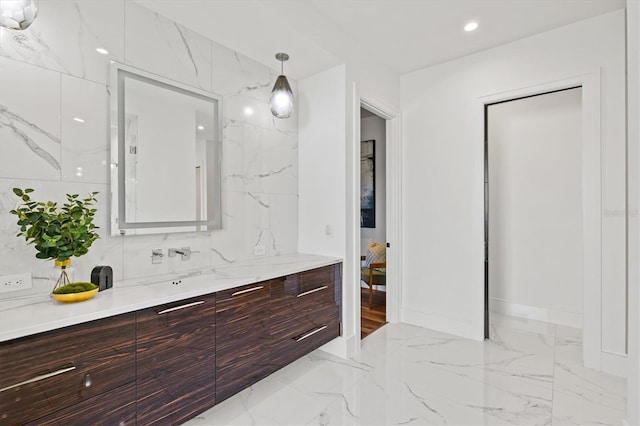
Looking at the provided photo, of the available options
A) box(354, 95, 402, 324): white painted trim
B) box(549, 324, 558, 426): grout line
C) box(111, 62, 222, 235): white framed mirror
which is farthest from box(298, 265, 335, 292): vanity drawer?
box(549, 324, 558, 426): grout line

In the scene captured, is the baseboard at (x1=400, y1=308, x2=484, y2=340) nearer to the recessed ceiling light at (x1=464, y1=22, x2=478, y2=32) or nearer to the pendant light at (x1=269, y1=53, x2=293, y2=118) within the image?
the pendant light at (x1=269, y1=53, x2=293, y2=118)

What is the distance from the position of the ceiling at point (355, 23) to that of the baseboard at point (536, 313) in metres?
2.84

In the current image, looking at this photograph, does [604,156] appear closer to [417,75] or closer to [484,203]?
[484,203]

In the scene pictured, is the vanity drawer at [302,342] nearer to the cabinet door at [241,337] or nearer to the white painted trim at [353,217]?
the cabinet door at [241,337]

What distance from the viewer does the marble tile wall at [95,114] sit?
1579 millimetres

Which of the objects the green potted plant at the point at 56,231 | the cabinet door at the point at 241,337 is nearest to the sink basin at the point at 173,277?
the cabinet door at the point at 241,337

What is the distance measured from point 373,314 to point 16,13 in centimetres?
376

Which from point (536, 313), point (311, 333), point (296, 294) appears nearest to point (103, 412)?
point (296, 294)

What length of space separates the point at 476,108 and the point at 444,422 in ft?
8.87

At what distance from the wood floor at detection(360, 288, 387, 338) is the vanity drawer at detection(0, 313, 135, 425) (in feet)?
7.66

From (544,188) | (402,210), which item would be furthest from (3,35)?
(544,188)

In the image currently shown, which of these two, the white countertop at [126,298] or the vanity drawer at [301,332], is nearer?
the white countertop at [126,298]

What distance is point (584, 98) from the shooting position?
2.64 m

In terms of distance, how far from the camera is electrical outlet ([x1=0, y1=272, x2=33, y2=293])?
1.51m
